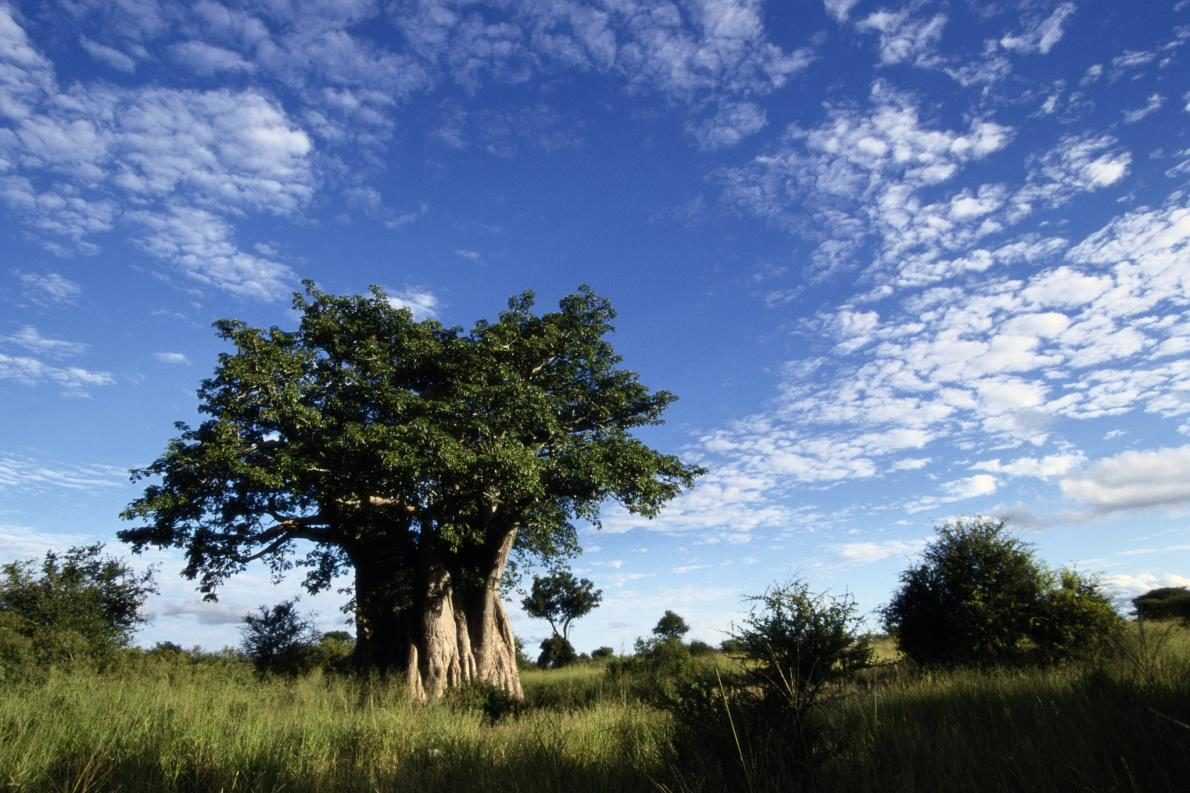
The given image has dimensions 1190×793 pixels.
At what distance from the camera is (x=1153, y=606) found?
22078 millimetres

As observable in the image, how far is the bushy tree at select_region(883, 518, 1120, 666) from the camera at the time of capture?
13758mm

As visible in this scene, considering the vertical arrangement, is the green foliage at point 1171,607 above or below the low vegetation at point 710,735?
above

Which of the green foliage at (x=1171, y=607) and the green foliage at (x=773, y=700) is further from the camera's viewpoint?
the green foliage at (x=1171, y=607)

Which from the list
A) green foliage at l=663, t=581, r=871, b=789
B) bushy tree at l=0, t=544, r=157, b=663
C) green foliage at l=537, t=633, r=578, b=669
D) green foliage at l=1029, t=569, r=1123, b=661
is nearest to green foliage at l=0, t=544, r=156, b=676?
bushy tree at l=0, t=544, r=157, b=663

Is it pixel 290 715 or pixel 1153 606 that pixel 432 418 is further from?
pixel 1153 606

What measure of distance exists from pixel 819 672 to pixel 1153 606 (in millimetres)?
23125

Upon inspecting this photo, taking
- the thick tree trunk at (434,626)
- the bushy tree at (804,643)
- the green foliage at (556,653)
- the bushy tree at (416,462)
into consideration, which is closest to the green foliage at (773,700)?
the bushy tree at (804,643)

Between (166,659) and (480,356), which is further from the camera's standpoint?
(480,356)

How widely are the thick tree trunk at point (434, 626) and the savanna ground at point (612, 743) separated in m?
7.00

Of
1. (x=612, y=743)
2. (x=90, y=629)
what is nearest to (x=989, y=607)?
(x=612, y=743)

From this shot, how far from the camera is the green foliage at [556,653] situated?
40.2 m

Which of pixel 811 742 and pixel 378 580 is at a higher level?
pixel 378 580

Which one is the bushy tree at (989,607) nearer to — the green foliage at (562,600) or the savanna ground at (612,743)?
the savanna ground at (612,743)

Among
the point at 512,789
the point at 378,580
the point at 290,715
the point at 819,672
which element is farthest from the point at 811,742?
the point at 378,580
